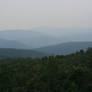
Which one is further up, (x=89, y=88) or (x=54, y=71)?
(x=54, y=71)

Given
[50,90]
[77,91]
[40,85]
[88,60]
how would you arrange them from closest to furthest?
[77,91] → [50,90] → [40,85] → [88,60]

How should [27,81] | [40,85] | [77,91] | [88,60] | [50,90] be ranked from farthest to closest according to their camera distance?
[88,60], [27,81], [40,85], [50,90], [77,91]

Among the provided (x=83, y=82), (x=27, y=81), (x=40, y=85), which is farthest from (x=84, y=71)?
(x=27, y=81)

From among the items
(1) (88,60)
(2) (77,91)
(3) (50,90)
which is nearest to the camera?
(2) (77,91)

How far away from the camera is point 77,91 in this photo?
19422 millimetres

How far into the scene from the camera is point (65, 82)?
71.3 feet

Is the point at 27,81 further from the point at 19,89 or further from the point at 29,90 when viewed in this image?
the point at 19,89

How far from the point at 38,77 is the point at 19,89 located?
4.76 m

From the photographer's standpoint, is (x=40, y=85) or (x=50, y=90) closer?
(x=50, y=90)

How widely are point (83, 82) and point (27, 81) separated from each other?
6541 mm

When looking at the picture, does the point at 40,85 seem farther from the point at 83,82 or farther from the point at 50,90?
the point at 83,82

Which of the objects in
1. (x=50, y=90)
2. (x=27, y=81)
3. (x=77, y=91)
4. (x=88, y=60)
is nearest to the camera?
(x=77, y=91)

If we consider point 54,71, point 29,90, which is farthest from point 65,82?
point 29,90

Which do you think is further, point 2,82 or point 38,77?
point 38,77
